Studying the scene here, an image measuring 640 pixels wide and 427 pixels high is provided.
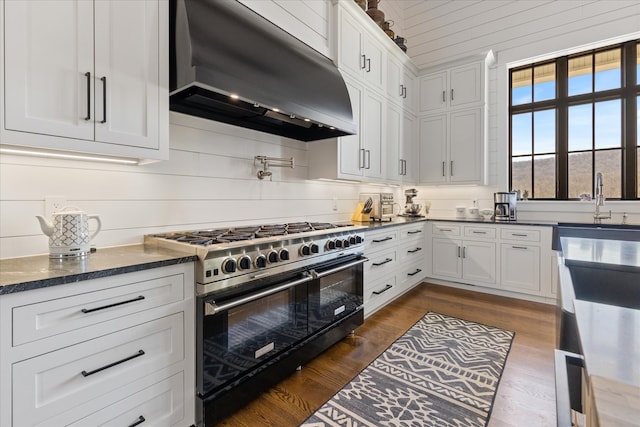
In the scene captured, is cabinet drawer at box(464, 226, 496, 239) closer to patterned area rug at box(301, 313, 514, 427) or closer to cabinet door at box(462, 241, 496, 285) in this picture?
cabinet door at box(462, 241, 496, 285)

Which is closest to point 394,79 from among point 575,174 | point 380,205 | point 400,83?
point 400,83

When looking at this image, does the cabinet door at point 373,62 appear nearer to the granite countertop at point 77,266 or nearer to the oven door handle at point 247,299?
the oven door handle at point 247,299

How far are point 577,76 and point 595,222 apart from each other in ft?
6.20

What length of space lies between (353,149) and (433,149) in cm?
186

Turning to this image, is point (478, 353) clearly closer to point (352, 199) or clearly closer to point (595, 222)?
point (352, 199)

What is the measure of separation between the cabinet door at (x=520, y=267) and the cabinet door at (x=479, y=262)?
0.35 ft

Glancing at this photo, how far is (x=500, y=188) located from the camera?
4.16 meters

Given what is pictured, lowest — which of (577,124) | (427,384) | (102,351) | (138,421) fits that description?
(427,384)

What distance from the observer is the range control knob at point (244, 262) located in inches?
63.0

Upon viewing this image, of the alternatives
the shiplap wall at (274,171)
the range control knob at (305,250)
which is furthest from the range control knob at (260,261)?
the shiplap wall at (274,171)

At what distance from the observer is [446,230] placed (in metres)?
4.01

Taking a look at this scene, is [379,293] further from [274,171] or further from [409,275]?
[274,171]

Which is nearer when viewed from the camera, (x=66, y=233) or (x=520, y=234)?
(x=66, y=233)

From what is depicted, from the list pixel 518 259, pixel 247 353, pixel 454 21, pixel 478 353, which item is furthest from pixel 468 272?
pixel 454 21
